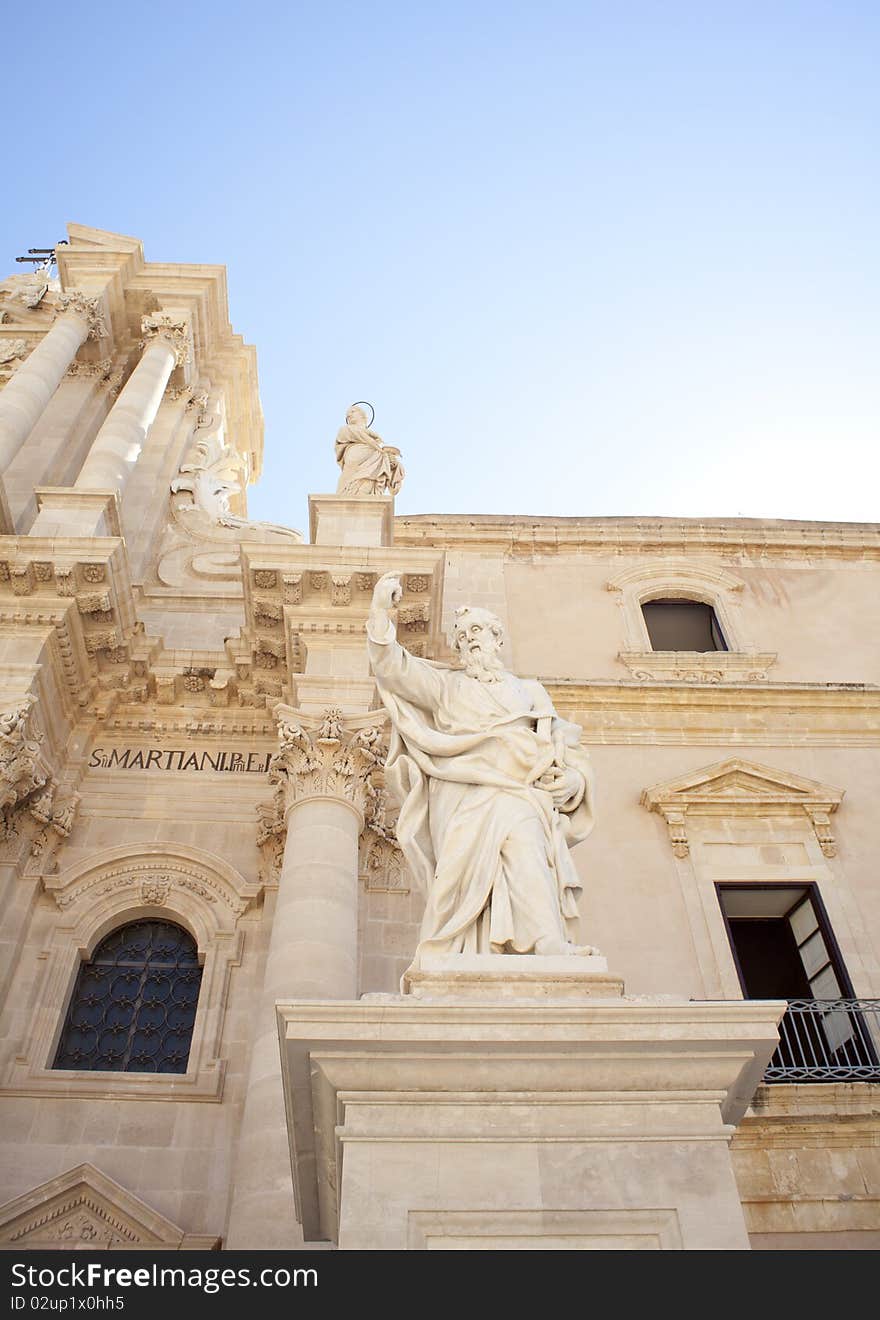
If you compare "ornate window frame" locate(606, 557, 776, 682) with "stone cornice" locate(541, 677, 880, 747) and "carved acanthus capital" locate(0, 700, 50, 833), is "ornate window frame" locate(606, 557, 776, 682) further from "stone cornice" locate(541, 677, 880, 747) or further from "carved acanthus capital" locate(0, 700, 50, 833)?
"carved acanthus capital" locate(0, 700, 50, 833)

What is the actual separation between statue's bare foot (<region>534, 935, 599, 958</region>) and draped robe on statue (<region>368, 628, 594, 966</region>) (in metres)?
0.03

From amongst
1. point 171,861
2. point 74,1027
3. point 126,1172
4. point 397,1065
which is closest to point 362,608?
point 171,861

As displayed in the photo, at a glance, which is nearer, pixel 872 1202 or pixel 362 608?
pixel 872 1202

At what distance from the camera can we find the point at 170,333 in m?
18.1

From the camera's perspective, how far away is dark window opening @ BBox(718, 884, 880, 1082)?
32.0 ft

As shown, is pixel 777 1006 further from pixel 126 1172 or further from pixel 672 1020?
pixel 126 1172

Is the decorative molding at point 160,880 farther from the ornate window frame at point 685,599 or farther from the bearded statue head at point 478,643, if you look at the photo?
the ornate window frame at point 685,599

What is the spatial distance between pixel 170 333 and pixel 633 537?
8.18m

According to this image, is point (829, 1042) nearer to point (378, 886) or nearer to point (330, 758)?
point (378, 886)

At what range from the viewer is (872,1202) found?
8617 mm

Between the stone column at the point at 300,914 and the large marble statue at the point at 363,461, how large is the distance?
426 cm

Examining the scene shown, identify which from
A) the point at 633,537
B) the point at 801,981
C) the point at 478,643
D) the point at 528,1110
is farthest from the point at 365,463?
the point at 528,1110

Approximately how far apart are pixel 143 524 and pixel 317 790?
7.25 m

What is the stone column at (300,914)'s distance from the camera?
7.28 m
